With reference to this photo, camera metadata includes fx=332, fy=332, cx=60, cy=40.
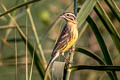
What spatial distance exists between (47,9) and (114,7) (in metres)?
3.50

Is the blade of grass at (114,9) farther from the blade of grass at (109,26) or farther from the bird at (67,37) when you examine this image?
the bird at (67,37)

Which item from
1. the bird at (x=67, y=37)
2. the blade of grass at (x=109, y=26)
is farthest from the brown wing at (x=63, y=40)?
the blade of grass at (x=109, y=26)

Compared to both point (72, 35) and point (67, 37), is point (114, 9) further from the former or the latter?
point (67, 37)

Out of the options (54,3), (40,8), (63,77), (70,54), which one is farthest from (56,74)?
(40,8)

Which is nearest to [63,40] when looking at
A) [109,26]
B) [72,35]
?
[72,35]

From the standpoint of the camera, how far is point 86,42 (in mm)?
A: 4988

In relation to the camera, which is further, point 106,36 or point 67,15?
point 106,36

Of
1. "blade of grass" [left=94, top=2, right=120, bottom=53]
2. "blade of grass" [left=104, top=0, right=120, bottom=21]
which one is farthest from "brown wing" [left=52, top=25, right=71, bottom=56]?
"blade of grass" [left=104, top=0, right=120, bottom=21]

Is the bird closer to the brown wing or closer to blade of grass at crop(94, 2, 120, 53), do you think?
the brown wing

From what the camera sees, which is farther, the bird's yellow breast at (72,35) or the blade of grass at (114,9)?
the bird's yellow breast at (72,35)

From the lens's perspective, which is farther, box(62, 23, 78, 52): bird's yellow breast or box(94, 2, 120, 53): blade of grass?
box(62, 23, 78, 52): bird's yellow breast

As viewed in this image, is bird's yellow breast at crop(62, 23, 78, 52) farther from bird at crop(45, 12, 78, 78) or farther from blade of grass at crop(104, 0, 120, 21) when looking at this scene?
blade of grass at crop(104, 0, 120, 21)

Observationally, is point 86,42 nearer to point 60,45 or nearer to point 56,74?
point 60,45

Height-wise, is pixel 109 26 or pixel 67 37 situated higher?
pixel 67 37
